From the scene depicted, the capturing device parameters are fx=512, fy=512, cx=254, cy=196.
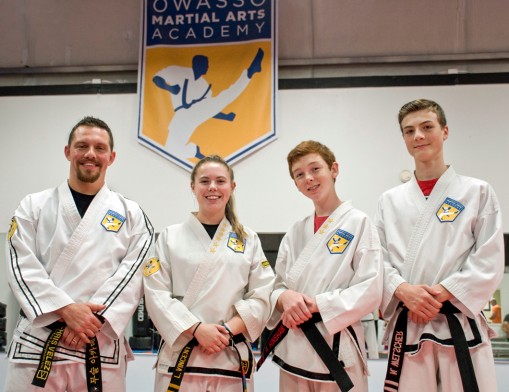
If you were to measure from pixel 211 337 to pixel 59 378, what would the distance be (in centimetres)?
69

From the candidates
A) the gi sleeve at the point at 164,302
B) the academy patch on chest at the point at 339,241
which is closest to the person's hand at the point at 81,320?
the gi sleeve at the point at 164,302

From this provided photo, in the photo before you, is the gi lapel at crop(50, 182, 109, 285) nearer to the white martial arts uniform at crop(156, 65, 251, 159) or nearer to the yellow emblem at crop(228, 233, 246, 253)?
the yellow emblem at crop(228, 233, 246, 253)

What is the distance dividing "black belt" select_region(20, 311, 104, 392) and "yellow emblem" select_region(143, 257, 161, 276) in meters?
0.28

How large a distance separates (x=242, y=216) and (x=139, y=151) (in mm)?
1148

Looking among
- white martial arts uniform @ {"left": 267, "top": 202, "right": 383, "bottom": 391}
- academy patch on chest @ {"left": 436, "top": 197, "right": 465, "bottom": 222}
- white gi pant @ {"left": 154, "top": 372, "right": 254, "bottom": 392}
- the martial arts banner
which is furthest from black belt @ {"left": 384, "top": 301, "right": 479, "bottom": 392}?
the martial arts banner

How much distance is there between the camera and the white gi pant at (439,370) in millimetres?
2072

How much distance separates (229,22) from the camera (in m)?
4.77

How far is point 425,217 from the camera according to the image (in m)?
2.32

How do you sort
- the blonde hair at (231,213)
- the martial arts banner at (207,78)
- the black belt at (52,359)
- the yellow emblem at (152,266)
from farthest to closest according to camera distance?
1. the martial arts banner at (207,78)
2. the blonde hair at (231,213)
3. the yellow emblem at (152,266)
4. the black belt at (52,359)

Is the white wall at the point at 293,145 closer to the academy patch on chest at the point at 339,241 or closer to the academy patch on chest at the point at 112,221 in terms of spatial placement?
the academy patch on chest at the point at 112,221

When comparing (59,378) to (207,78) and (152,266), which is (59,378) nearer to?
(152,266)

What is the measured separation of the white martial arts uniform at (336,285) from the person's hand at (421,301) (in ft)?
0.40

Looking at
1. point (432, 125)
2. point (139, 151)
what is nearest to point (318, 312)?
point (432, 125)

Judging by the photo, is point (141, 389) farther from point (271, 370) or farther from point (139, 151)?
point (139, 151)
